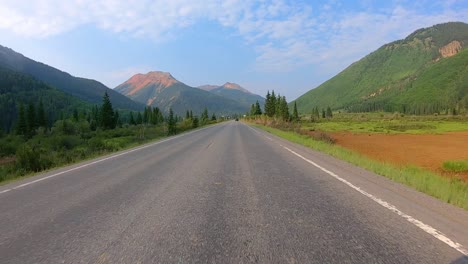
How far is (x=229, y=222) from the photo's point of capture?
4.93 metres

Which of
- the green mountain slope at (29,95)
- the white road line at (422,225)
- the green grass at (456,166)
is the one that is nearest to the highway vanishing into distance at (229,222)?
the white road line at (422,225)

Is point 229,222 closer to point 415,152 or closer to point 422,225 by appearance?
point 422,225

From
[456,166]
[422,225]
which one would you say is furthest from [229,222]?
[456,166]

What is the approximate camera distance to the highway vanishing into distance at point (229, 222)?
148 inches

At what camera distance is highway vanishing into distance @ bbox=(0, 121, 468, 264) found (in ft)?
12.4


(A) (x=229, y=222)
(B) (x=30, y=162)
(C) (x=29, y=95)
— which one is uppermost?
(C) (x=29, y=95)

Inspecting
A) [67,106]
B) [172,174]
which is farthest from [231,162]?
[67,106]

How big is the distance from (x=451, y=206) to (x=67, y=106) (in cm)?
19842

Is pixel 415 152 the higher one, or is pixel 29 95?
pixel 29 95

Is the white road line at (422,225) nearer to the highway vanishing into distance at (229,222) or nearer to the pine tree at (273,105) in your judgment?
the highway vanishing into distance at (229,222)

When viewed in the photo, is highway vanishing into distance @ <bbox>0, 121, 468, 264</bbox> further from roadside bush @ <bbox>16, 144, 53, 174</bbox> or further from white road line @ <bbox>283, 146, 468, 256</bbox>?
roadside bush @ <bbox>16, 144, 53, 174</bbox>

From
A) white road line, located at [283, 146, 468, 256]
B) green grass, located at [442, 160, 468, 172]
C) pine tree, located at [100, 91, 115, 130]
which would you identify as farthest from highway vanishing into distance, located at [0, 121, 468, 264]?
pine tree, located at [100, 91, 115, 130]

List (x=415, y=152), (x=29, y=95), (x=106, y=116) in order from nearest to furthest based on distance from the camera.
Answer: (x=415, y=152)
(x=106, y=116)
(x=29, y=95)

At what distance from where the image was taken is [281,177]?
898cm
